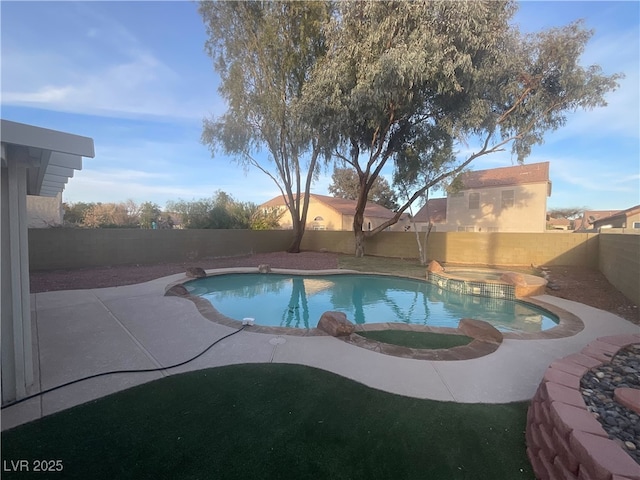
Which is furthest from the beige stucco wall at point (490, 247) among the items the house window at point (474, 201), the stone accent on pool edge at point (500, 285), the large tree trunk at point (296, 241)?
the house window at point (474, 201)

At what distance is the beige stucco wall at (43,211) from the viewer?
42.4 feet

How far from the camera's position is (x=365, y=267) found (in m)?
12.7

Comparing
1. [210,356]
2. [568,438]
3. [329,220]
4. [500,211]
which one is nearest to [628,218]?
[500,211]

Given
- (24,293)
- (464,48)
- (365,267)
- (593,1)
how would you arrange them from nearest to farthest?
(24,293)
(593,1)
(464,48)
(365,267)

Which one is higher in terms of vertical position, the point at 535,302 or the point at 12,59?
the point at 12,59

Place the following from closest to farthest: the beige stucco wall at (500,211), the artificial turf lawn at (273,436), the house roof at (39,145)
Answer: the artificial turf lawn at (273,436) < the house roof at (39,145) < the beige stucco wall at (500,211)

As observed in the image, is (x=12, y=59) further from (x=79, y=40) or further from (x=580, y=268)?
(x=580, y=268)

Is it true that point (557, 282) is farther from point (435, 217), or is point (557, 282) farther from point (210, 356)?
point (435, 217)

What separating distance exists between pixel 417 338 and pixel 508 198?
1924 cm

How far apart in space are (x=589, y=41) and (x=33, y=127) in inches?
579

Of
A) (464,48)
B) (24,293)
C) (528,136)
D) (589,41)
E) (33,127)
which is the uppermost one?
(589,41)

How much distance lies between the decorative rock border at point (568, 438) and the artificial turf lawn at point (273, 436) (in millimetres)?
193

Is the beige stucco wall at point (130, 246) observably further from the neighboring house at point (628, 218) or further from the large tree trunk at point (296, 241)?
the neighboring house at point (628, 218)

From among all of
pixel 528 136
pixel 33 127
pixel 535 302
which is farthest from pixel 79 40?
pixel 528 136
